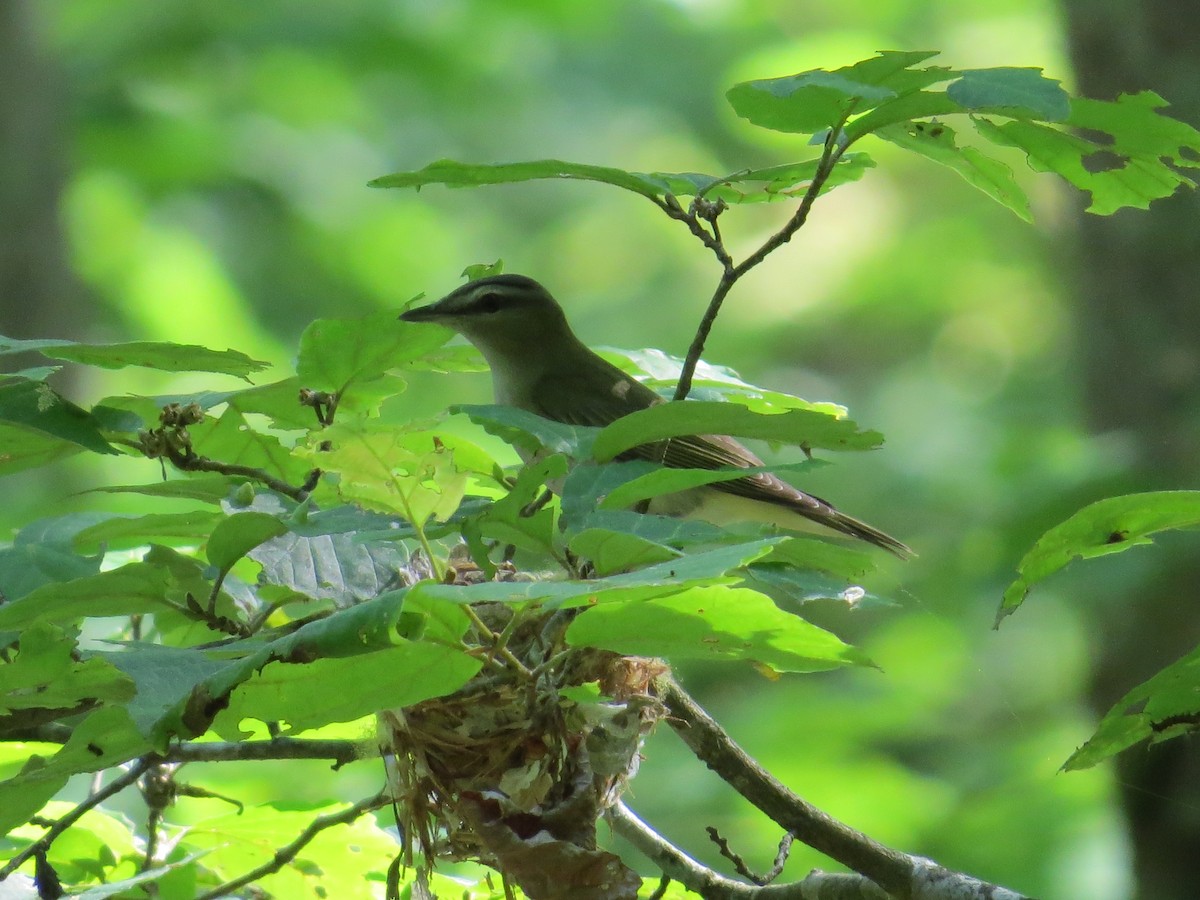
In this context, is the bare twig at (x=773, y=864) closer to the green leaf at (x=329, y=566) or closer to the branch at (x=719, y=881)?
the branch at (x=719, y=881)

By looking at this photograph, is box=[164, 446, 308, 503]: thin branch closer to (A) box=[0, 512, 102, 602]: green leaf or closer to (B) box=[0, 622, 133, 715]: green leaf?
(A) box=[0, 512, 102, 602]: green leaf

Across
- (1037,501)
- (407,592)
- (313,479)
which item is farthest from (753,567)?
(1037,501)

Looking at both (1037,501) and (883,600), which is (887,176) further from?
(883,600)

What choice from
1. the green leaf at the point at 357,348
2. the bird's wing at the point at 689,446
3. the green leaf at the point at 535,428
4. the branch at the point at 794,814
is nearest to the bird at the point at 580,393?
the bird's wing at the point at 689,446

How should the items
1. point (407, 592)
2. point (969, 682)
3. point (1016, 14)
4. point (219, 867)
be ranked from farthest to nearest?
point (1016, 14)
point (969, 682)
point (219, 867)
point (407, 592)

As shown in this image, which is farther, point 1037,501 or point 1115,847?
point 1115,847

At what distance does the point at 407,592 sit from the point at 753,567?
1.79 ft

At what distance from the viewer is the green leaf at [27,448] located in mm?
1715

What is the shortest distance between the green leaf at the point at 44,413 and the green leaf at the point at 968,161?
1.12 meters

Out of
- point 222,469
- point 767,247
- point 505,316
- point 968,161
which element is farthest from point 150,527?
point 505,316

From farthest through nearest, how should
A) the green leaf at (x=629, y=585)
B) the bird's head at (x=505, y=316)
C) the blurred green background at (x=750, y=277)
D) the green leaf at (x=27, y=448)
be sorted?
the blurred green background at (x=750, y=277)
the bird's head at (x=505, y=316)
the green leaf at (x=27, y=448)
the green leaf at (x=629, y=585)

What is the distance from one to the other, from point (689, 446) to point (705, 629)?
90.1 inches

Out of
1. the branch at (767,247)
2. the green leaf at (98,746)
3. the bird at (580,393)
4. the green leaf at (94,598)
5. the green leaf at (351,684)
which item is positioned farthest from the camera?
the bird at (580,393)

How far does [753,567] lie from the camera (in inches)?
60.5
